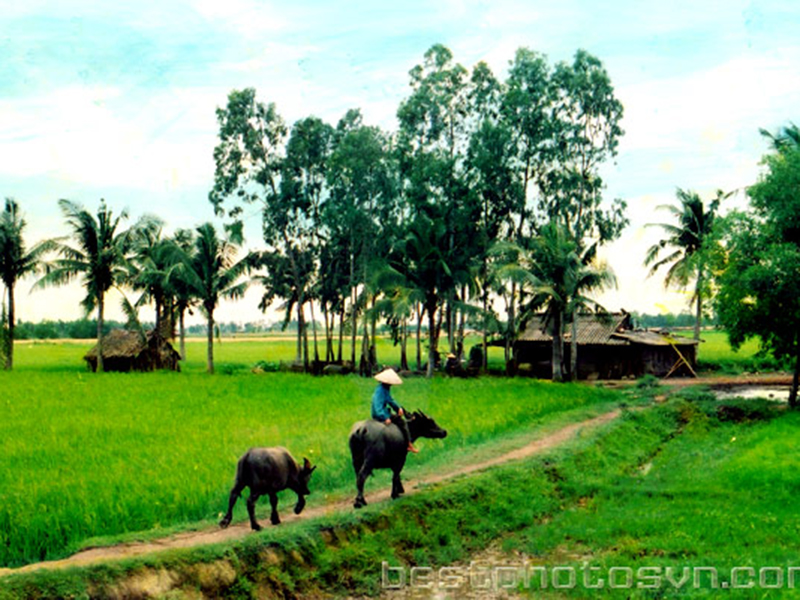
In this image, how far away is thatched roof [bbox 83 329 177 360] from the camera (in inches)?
1556

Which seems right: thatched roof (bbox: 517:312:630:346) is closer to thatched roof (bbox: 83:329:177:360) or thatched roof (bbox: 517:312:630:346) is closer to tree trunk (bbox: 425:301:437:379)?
tree trunk (bbox: 425:301:437:379)

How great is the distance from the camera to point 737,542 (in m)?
8.91

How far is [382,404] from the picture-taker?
964 cm

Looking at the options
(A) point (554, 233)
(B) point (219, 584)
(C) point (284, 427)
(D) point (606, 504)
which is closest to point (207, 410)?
(C) point (284, 427)

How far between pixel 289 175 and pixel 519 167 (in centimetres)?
1075

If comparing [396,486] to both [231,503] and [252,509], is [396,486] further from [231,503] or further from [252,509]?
[231,503]

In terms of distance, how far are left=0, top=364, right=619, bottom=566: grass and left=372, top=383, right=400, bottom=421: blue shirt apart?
4.80 feet

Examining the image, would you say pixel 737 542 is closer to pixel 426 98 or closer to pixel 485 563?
pixel 485 563

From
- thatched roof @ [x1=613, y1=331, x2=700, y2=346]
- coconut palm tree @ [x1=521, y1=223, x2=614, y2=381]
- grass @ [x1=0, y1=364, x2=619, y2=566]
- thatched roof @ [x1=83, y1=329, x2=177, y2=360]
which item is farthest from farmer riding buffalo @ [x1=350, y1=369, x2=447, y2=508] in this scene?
thatched roof @ [x1=83, y1=329, x2=177, y2=360]

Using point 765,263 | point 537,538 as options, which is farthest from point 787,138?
point 537,538

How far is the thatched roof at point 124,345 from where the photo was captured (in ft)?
130

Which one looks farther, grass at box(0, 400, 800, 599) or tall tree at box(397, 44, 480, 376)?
tall tree at box(397, 44, 480, 376)

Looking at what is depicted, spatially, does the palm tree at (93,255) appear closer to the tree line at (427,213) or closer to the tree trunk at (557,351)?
the tree line at (427,213)

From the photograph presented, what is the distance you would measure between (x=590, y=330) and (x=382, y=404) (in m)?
28.1
